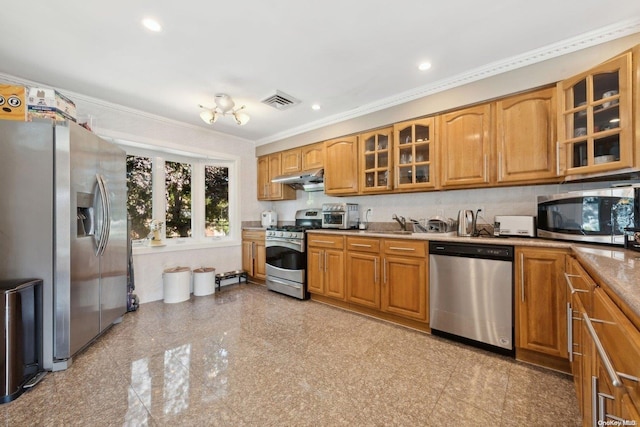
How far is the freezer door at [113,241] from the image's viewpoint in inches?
96.7

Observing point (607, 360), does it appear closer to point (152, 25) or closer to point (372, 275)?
point (372, 275)

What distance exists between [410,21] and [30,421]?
3.39 metres

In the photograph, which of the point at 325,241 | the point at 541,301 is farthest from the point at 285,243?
the point at 541,301

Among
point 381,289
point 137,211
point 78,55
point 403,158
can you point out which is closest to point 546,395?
point 381,289

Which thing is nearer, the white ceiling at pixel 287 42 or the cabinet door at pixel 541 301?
the white ceiling at pixel 287 42

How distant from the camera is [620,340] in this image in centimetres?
72

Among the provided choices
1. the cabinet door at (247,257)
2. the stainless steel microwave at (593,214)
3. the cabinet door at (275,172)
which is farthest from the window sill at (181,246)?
the stainless steel microwave at (593,214)

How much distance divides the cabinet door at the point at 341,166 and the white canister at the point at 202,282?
2.10 m

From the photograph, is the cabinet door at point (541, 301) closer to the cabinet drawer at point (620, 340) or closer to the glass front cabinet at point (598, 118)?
the glass front cabinet at point (598, 118)

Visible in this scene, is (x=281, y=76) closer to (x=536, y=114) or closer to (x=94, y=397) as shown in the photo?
(x=536, y=114)

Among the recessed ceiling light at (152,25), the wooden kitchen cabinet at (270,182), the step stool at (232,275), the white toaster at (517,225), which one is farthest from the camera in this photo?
the wooden kitchen cabinet at (270,182)

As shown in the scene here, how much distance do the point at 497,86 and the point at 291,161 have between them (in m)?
2.80

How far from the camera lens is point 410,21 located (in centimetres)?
186

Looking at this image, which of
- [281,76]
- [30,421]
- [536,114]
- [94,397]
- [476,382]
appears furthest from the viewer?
[281,76]
